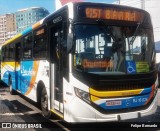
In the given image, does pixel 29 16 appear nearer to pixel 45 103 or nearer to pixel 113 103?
pixel 45 103

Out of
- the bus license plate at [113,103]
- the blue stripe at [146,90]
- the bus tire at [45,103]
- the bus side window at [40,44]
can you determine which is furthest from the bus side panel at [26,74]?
the blue stripe at [146,90]

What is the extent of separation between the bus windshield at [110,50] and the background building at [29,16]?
116 meters

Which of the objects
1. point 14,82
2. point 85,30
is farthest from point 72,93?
point 14,82

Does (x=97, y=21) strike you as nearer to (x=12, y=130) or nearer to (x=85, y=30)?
(x=85, y=30)

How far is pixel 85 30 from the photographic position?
6074mm

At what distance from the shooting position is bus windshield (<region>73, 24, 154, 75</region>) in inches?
234

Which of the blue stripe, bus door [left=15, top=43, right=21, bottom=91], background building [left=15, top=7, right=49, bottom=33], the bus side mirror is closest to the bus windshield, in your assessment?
the bus side mirror

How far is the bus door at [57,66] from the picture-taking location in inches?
266

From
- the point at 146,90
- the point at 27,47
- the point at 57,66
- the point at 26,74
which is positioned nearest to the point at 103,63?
the point at 146,90

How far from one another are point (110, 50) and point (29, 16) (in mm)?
123190

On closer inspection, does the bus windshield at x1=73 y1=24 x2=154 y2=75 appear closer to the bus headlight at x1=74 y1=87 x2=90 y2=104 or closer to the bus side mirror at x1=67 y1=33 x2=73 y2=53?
the bus side mirror at x1=67 y1=33 x2=73 y2=53

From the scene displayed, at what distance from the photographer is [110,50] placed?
615 centimetres

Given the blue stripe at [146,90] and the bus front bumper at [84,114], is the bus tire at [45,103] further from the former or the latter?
the blue stripe at [146,90]

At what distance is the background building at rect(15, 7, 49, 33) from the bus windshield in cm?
11571
